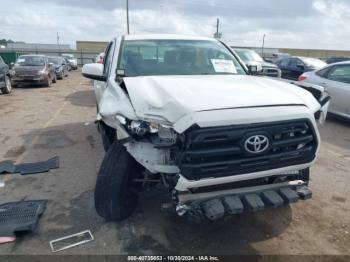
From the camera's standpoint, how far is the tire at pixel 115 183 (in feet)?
11.0

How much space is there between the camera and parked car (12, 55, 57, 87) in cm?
1645

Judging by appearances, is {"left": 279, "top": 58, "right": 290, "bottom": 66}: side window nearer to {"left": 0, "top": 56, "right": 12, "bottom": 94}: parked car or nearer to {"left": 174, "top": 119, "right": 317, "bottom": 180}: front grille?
{"left": 0, "top": 56, "right": 12, "bottom": 94}: parked car

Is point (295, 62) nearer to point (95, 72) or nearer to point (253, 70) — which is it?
point (253, 70)

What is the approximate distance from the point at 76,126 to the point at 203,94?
5.76m

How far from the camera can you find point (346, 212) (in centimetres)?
398

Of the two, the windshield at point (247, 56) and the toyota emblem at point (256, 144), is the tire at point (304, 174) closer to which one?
the toyota emblem at point (256, 144)

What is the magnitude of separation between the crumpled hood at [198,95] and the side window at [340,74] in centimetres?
558

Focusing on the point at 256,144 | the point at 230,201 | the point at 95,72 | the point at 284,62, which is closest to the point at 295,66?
the point at 284,62

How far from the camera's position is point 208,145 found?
279 cm

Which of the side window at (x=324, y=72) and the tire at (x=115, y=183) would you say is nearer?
the tire at (x=115, y=183)

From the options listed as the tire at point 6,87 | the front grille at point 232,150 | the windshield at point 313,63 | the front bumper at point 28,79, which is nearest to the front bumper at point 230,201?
the front grille at point 232,150

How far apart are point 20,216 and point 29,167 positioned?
5.70 feet

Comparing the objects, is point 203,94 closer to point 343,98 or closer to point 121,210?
point 121,210

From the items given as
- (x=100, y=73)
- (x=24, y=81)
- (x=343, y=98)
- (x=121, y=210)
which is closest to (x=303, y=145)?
(x=121, y=210)
